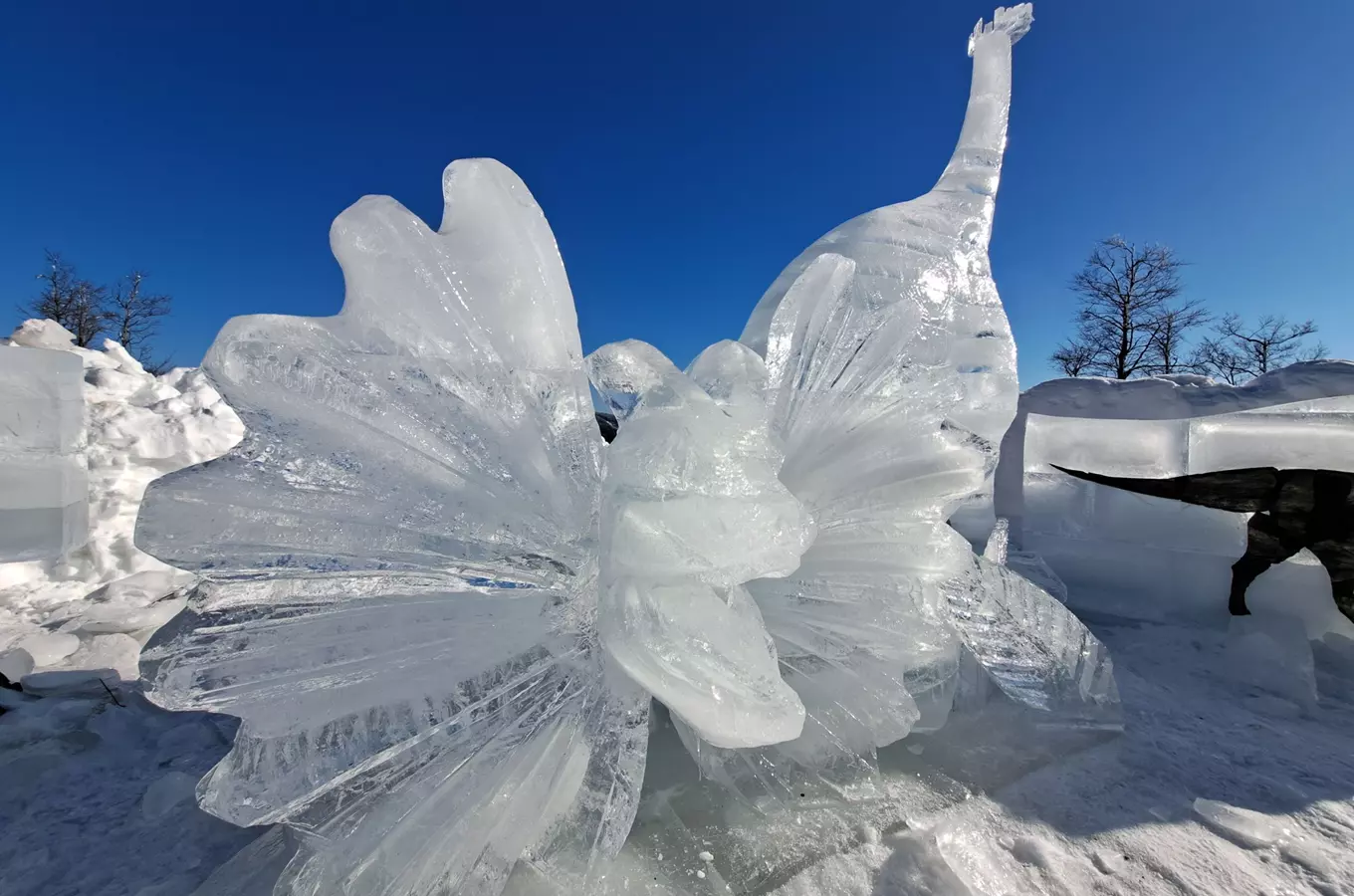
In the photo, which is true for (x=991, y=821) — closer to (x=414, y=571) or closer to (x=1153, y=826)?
(x=1153, y=826)

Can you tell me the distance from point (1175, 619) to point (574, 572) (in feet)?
11.8

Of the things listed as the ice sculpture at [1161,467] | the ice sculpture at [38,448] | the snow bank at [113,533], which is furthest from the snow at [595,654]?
the ice sculpture at [1161,467]

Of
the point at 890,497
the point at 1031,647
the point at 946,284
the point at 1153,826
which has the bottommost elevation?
the point at 1153,826

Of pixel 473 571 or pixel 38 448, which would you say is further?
pixel 38 448

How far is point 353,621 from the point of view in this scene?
4.06ft

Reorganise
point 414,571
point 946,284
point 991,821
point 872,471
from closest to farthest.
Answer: point 414,571 → point 991,821 → point 872,471 → point 946,284

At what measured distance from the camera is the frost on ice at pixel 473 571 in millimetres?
1093

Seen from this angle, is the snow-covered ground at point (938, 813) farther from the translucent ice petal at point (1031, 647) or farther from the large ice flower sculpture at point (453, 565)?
the large ice flower sculpture at point (453, 565)

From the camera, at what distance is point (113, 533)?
3.84 meters

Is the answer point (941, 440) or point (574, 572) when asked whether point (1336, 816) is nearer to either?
point (941, 440)

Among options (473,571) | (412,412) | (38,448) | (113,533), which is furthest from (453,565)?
(113,533)

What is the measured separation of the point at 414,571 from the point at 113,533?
3879mm

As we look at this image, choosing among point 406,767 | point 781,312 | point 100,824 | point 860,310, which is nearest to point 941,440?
point 860,310

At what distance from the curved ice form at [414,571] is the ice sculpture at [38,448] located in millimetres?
2018
